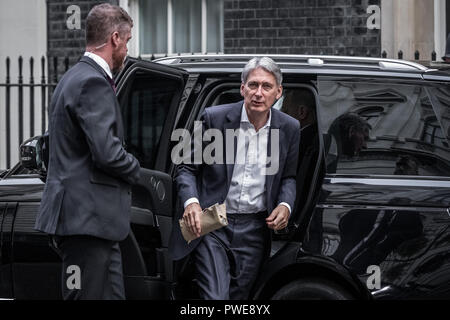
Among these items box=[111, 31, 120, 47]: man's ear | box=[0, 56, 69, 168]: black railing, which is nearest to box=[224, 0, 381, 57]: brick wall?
box=[0, 56, 69, 168]: black railing

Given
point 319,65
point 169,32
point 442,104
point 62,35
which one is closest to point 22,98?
point 62,35

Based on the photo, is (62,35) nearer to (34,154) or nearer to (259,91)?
(34,154)

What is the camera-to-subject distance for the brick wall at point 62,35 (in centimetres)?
1416

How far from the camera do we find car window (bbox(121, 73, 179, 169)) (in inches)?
219

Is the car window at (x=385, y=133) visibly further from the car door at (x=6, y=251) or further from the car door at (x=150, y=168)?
the car door at (x=6, y=251)

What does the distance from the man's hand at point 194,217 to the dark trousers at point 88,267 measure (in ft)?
1.32

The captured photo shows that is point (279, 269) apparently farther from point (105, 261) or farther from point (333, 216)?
point (105, 261)

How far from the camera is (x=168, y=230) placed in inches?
221

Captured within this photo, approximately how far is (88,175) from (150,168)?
2.79 ft

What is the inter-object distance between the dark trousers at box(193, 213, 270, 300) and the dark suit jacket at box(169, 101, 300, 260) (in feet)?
0.30

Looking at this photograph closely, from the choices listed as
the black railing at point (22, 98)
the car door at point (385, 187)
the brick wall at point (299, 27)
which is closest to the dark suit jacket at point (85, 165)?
the car door at point (385, 187)

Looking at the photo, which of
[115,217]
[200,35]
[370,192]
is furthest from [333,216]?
[200,35]

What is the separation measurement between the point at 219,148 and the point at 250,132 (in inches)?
7.2

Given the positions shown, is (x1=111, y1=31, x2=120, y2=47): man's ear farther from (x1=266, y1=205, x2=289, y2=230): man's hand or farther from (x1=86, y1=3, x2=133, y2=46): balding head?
(x1=266, y1=205, x2=289, y2=230): man's hand
